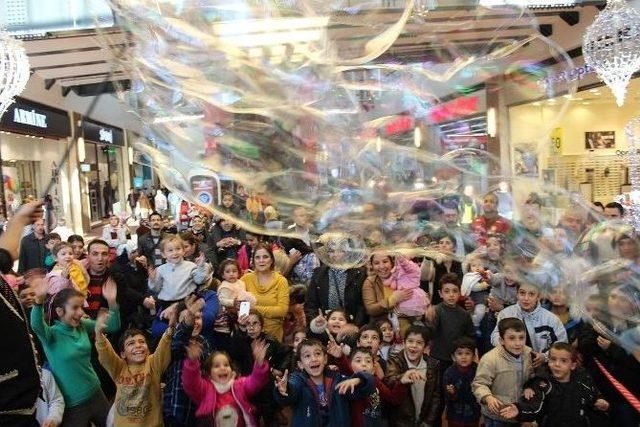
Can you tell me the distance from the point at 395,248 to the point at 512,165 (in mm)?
962

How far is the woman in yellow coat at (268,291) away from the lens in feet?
15.9

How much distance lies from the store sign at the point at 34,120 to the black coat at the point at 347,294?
9540 mm

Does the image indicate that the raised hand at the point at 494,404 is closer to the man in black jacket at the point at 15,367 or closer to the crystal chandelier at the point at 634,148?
the man in black jacket at the point at 15,367

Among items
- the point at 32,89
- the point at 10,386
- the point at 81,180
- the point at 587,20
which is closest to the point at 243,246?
the point at 10,386

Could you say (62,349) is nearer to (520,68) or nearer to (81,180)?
(520,68)

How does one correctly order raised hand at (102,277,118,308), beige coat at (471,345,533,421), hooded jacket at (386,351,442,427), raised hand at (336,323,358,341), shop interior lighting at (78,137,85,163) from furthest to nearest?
shop interior lighting at (78,137,85,163) < raised hand at (102,277,118,308) < raised hand at (336,323,358,341) < hooded jacket at (386,351,442,427) < beige coat at (471,345,533,421)

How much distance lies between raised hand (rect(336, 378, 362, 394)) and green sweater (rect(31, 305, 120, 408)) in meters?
1.68

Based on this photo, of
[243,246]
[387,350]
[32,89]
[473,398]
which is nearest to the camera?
[473,398]

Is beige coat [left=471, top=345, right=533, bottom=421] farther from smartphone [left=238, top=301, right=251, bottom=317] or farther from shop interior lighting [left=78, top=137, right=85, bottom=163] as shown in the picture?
shop interior lighting [left=78, top=137, right=85, bottom=163]

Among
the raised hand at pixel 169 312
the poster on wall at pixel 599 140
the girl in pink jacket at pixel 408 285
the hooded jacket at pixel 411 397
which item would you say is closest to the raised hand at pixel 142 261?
the raised hand at pixel 169 312

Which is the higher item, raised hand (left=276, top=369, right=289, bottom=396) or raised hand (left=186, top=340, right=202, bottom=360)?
raised hand (left=186, top=340, right=202, bottom=360)

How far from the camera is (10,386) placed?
2.32 metres

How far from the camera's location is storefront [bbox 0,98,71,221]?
1372cm

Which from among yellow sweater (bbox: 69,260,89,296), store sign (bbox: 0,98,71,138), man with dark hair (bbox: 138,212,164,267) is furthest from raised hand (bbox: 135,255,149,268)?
store sign (bbox: 0,98,71,138)
